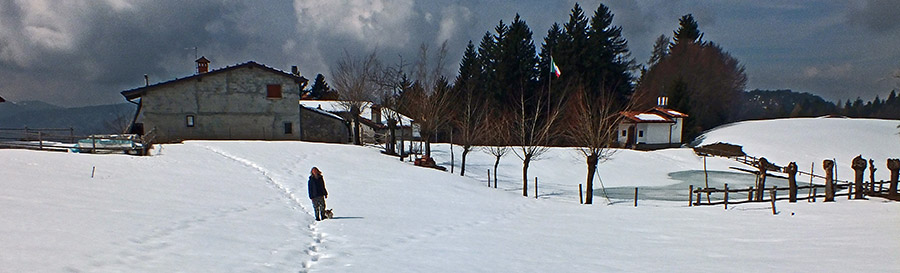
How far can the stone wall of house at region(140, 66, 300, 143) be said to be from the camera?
3544 centimetres

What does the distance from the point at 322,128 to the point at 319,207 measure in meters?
29.3

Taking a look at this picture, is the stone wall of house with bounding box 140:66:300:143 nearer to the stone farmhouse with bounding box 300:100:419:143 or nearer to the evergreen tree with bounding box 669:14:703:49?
the stone farmhouse with bounding box 300:100:419:143

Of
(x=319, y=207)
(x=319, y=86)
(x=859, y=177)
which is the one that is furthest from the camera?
(x=319, y=86)

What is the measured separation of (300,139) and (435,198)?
24564 mm

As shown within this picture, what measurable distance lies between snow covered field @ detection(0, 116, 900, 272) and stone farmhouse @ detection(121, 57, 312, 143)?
1359cm

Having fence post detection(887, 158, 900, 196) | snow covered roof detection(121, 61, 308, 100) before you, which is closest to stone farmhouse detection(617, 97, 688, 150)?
fence post detection(887, 158, 900, 196)

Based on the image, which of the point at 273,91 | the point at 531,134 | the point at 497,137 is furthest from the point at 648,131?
the point at 273,91

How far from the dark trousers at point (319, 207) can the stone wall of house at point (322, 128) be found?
93.7 ft

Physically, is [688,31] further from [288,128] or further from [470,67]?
[288,128]

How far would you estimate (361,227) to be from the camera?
1129 cm

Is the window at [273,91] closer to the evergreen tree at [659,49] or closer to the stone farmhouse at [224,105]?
the stone farmhouse at [224,105]

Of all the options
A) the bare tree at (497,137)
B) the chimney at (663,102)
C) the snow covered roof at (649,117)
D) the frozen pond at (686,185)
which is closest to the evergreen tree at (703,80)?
the chimney at (663,102)

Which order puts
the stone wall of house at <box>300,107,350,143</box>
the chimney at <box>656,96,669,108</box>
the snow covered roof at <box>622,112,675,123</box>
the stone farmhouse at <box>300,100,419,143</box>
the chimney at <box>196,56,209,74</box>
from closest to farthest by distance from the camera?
the stone farmhouse at <box>300,100,419,143</box>
the stone wall of house at <box>300,107,350,143</box>
the chimney at <box>196,56,209,74</box>
the snow covered roof at <box>622,112,675,123</box>
the chimney at <box>656,96,669,108</box>

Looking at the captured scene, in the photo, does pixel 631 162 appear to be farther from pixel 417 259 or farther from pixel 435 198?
pixel 417 259
